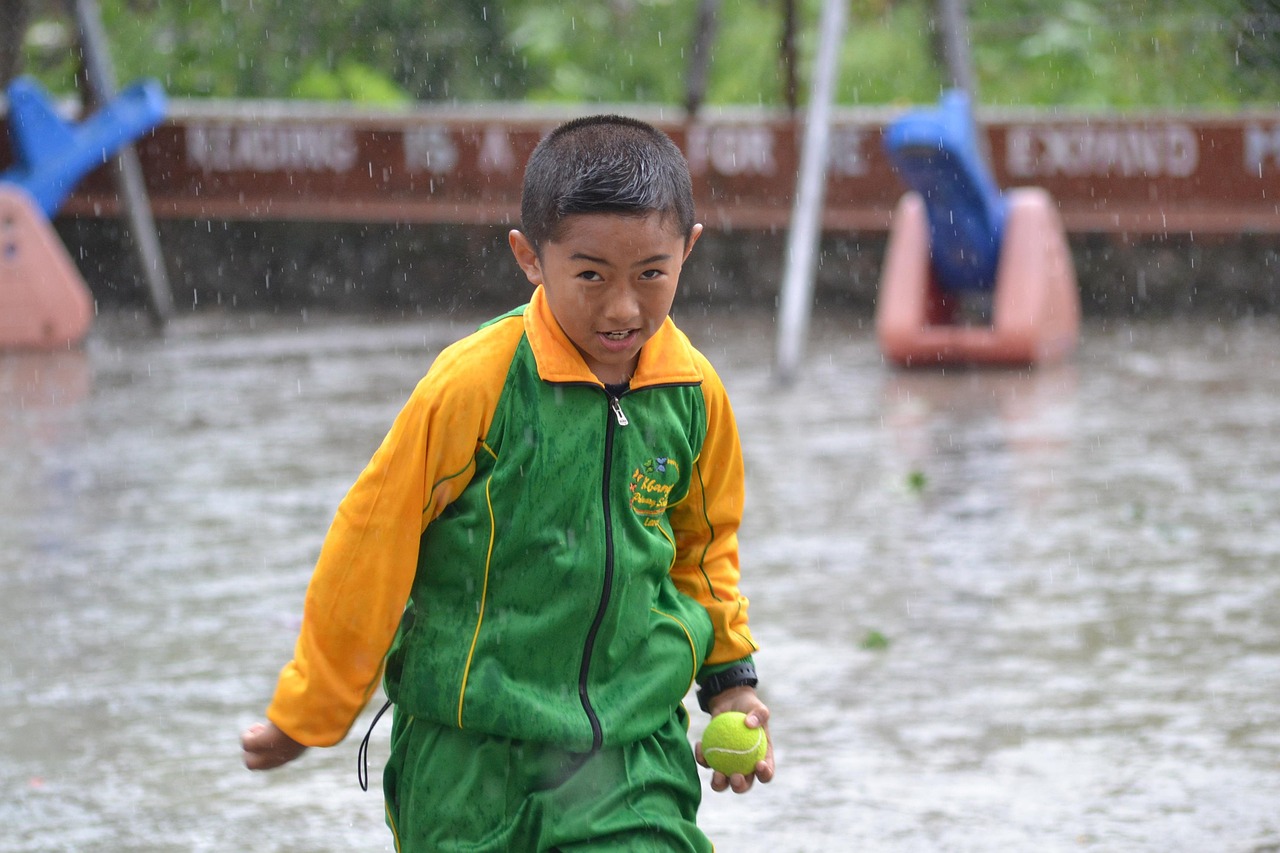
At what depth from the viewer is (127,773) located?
4.10 m

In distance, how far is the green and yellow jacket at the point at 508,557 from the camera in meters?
2.29

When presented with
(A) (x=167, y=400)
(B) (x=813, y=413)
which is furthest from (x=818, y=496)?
(A) (x=167, y=400)

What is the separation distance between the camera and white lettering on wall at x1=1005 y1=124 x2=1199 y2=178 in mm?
13695

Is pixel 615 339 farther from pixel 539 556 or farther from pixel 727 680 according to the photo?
pixel 727 680

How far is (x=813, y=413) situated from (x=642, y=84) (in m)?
13.3

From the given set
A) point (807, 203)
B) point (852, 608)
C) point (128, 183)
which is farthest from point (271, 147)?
point (852, 608)

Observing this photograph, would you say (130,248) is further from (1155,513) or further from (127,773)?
(127,773)

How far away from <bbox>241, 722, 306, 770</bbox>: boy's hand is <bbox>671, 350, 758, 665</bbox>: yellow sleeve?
585 mm

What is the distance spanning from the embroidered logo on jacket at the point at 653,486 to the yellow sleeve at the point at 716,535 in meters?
0.12

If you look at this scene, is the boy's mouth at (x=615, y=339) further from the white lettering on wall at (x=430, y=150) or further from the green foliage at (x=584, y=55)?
the green foliage at (x=584, y=55)

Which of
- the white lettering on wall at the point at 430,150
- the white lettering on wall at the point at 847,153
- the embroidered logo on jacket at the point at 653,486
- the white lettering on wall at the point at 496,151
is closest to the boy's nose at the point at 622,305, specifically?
the embroidered logo on jacket at the point at 653,486

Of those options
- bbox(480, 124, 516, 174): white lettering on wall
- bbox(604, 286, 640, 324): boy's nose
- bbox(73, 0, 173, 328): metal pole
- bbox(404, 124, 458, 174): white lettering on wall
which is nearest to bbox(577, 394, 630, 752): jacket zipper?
bbox(604, 286, 640, 324): boy's nose

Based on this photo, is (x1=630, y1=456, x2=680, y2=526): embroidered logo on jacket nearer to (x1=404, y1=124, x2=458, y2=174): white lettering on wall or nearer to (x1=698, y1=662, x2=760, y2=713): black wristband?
(x1=698, y1=662, x2=760, y2=713): black wristband

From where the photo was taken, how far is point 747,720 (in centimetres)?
251
